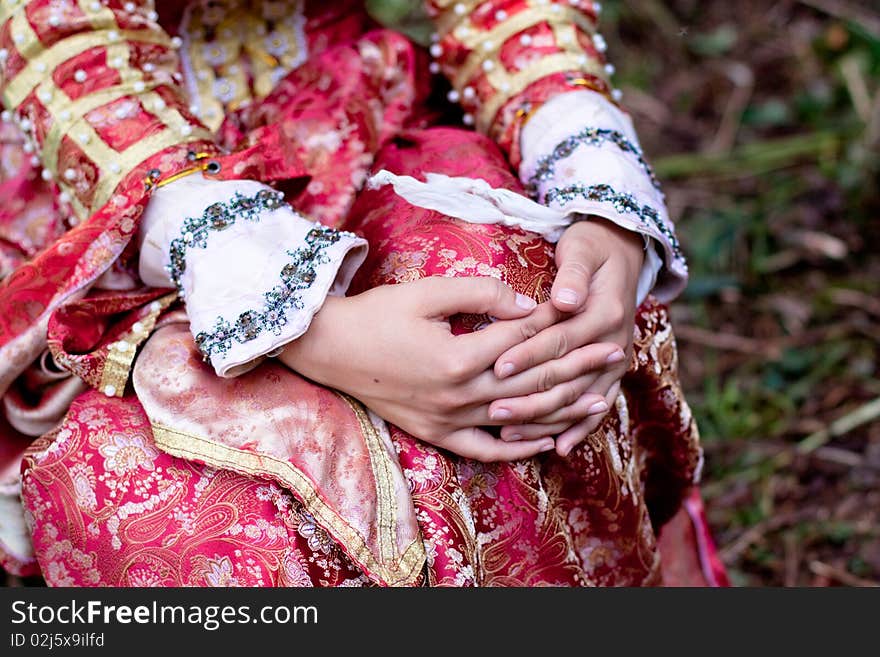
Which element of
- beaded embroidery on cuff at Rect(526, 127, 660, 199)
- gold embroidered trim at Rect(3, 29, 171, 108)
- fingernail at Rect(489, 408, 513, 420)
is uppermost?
gold embroidered trim at Rect(3, 29, 171, 108)

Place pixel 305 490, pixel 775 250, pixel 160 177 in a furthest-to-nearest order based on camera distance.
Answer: pixel 775 250, pixel 160 177, pixel 305 490

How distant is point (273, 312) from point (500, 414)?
21 centimetres

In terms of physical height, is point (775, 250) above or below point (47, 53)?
below

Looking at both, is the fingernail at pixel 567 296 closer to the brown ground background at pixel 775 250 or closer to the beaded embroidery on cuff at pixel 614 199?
the beaded embroidery on cuff at pixel 614 199

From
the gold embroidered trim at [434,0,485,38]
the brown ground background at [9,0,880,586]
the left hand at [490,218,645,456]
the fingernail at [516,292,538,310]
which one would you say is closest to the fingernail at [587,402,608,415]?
the left hand at [490,218,645,456]

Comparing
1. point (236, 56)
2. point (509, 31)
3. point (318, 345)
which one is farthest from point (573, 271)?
point (236, 56)

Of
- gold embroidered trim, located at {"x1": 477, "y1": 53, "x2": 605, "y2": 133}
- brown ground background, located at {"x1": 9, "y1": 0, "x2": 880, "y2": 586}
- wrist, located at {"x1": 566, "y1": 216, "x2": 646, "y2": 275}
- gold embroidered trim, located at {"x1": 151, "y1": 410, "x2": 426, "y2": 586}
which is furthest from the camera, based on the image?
brown ground background, located at {"x1": 9, "y1": 0, "x2": 880, "y2": 586}

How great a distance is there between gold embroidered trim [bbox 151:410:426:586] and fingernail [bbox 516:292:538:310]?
220 millimetres

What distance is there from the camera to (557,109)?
43.1 inches

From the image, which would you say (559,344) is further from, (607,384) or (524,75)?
(524,75)

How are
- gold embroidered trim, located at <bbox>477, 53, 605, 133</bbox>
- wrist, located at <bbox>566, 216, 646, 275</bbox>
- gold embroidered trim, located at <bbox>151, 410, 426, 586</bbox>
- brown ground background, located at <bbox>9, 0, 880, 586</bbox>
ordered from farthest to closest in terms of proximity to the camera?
brown ground background, located at <bbox>9, 0, 880, 586</bbox>, gold embroidered trim, located at <bbox>477, 53, 605, 133</bbox>, wrist, located at <bbox>566, 216, 646, 275</bbox>, gold embroidered trim, located at <bbox>151, 410, 426, 586</bbox>

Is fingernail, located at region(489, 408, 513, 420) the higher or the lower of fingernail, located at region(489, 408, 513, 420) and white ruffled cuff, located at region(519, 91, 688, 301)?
the lower

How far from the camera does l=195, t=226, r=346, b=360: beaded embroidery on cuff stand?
87 centimetres

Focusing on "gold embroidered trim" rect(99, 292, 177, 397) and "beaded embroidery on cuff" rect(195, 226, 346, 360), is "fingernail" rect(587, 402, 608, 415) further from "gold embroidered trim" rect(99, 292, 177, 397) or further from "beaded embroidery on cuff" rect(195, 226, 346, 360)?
"gold embroidered trim" rect(99, 292, 177, 397)
